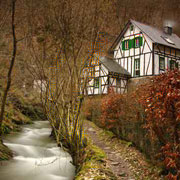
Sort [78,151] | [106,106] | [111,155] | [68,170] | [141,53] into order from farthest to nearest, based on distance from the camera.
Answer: [141,53]
[106,106]
[111,155]
[68,170]
[78,151]

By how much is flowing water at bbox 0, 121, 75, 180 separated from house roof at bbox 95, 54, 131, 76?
36.9 feet

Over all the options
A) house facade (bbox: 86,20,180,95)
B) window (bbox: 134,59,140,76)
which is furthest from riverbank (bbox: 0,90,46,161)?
window (bbox: 134,59,140,76)

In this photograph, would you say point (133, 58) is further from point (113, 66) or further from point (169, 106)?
point (169, 106)

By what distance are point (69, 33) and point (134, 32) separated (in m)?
15.7

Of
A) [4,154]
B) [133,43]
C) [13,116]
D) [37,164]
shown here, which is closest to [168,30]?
[133,43]

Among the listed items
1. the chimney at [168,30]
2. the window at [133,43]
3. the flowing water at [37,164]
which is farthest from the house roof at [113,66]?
the flowing water at [37,164]

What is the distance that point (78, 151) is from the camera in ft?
17.5

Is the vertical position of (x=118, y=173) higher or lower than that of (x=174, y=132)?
lower

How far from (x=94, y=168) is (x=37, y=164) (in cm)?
236

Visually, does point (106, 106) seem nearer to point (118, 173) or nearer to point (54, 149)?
point (54, 149)

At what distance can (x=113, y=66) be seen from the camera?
63.0 feet

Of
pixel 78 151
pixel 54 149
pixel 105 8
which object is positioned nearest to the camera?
pixel 105 8

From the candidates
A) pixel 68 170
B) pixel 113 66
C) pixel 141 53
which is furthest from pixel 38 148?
pixel 141 53

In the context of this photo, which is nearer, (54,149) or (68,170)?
(68,170)
